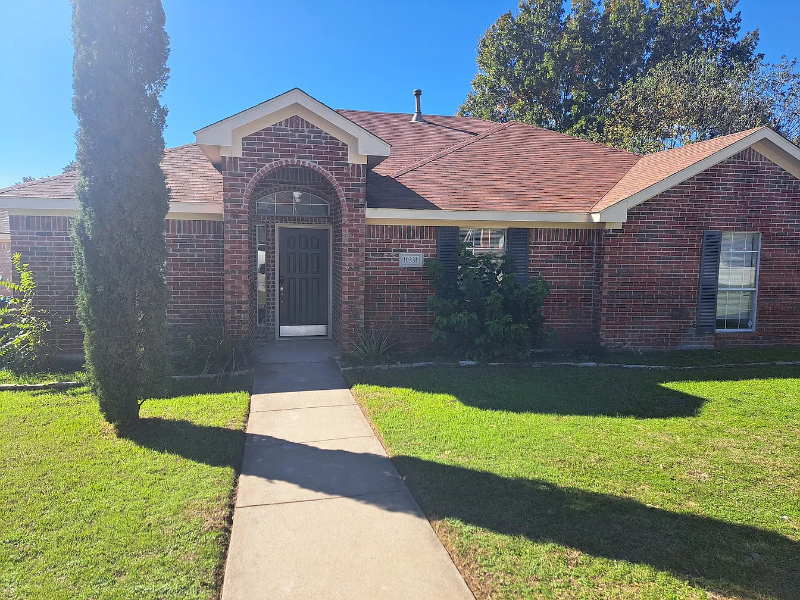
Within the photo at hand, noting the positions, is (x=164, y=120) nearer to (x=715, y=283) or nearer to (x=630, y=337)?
(x=630, y=337)

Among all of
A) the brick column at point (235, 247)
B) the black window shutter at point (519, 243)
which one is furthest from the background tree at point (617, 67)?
the brick column at point (235, 247)

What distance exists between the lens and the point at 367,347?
8867 millimetres

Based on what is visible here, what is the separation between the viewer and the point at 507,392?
24.3 ft

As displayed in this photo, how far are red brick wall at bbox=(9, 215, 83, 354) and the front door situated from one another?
12.0ft

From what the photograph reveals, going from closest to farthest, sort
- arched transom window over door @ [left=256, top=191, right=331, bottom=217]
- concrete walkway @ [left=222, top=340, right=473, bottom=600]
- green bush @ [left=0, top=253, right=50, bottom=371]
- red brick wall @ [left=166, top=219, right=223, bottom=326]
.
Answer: concrete walkway @ [left=222, top=340, right=473, bottom=600] → green bush @ [left=0, top=253, right=50, bottom=371] → red brick wall @ [left=166, top=219, right=223, bottom=326] → arched transom window over door @ [left=256, top=191, right=331, bottom=217]

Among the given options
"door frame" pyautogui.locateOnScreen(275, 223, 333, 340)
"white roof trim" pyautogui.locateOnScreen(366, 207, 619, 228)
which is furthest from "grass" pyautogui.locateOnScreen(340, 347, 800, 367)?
"white roof trim" pyautogui.locateOnScreen(366, 207, 619, 228)

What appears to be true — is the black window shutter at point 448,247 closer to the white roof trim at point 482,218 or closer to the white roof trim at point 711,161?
the white roof trim at point 482,218

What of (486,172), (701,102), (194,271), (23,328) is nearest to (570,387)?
(486,172)

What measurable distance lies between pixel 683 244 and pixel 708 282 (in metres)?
0.91

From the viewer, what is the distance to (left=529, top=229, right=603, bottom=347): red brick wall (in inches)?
400

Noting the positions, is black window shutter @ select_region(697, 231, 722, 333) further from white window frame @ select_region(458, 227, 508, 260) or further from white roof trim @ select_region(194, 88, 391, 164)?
white roof trim @ select_region(194, 88, 391, 164)

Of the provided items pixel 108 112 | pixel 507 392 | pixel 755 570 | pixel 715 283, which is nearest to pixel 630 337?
pixel 715 283

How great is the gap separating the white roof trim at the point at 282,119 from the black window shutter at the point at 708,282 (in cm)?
633

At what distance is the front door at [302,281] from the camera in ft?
35.6
